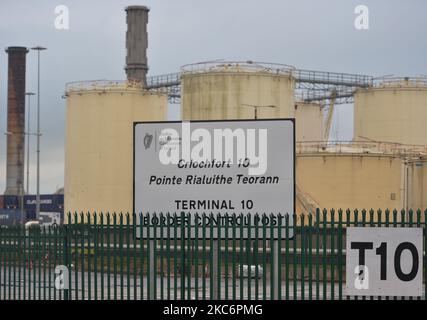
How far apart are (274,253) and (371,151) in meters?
30.4

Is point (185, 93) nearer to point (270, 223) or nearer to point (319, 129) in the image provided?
point (319, 129)

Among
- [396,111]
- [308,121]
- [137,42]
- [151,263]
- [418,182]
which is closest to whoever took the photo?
[151,263]

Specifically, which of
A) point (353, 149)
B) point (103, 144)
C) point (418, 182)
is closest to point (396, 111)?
point (418, 182)

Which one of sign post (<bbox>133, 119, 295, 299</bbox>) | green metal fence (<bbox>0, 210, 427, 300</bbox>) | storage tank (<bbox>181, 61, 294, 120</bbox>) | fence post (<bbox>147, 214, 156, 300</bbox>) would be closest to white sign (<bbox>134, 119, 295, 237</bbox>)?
sign post (<bbox>133, 119, 295, 299</bbox>)

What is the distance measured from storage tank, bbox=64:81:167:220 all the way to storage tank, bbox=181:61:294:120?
6.19 meters

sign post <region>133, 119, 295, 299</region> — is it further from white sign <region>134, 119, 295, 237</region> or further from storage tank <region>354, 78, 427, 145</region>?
storage tank <region>354, 78, 427, 145</region>

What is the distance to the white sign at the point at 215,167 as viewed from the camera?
14320 millimetres

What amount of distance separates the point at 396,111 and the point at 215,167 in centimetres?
3965

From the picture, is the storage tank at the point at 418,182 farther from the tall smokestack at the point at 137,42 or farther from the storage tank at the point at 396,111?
the tall smokestack at the point at 137,42

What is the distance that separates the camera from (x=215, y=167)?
1473cm

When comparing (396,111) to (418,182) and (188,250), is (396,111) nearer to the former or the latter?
(418,182)

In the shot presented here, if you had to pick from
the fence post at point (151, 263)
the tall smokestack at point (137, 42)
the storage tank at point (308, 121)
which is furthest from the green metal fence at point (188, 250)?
the storage tank at point (308, 121)

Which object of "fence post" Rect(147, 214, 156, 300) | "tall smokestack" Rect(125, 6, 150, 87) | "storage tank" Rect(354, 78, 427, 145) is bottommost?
"fence post" Rect(147, 214, 156, 300)

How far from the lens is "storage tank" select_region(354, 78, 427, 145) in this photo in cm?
5269
